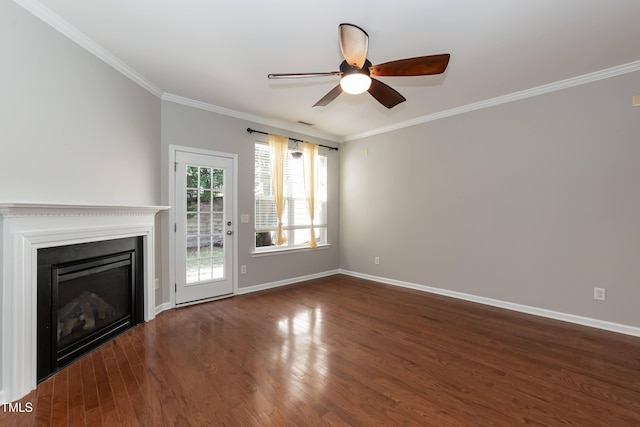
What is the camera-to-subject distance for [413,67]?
7.08ft

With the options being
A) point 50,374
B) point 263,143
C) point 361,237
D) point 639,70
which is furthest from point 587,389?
point 263,143

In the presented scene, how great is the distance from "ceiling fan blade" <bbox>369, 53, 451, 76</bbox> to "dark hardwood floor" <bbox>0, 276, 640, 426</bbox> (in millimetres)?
2368

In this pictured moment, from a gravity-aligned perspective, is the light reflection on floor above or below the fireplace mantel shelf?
below

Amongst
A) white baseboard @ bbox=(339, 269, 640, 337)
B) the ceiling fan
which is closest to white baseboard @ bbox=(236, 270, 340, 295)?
white baseboard @ bbox=(339, 269, 640, 337)

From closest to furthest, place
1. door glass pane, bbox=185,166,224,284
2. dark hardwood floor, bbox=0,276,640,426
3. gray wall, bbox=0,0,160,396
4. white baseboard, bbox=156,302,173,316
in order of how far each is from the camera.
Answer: dark hardwood floor, bbox=0,276,640,426, gray wall, bbox=0,0,160,396, white baseboard, bbox=156,302,173,316, door glass pane, bbox=185,166,224,284

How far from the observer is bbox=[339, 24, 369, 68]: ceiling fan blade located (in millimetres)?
1868

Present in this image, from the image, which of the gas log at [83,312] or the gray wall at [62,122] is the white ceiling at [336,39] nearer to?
the gray wall at [62,122]

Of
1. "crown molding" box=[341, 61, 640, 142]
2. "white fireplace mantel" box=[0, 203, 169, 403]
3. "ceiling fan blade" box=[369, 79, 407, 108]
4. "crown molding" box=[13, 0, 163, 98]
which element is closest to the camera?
"white fireplace mantel" box=[0, 203, 169, 403]

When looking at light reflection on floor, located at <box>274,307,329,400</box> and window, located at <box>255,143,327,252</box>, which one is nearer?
light reflection on floor, located at <box>274,307,329,400</box>

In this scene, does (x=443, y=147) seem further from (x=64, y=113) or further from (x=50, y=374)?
(x=50, y=374)

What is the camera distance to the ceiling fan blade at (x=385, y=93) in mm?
2469

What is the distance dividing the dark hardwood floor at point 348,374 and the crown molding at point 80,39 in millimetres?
2727

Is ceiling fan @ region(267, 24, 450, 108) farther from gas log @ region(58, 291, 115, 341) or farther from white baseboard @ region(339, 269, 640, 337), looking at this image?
white baseboard @ region(339, 269, 640, 337)

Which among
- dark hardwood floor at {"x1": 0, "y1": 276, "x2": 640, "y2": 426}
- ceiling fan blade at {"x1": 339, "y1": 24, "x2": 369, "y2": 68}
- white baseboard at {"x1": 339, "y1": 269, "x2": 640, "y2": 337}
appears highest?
ceiling fan blade at {"x1": 339, "y1": 24, "x2": 369, "y2": 68}
